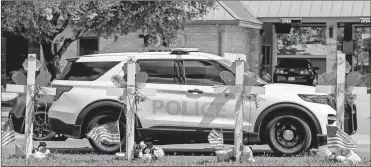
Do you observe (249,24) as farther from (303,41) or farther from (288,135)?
(288,135)

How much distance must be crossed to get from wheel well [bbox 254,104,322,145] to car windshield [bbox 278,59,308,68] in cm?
2069

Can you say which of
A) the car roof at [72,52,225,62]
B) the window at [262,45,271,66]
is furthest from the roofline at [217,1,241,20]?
the car roof at [72,52,225,62]

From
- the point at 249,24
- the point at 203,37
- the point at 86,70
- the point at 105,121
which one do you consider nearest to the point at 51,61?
the point at 203,37

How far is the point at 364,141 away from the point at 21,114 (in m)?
6.59

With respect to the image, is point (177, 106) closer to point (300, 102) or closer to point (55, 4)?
point (300, 102)

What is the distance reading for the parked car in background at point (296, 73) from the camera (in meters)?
31.0

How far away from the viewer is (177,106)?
11148 mm

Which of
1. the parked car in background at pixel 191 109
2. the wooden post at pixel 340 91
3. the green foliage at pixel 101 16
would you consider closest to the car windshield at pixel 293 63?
the green foliage at pixel 101 16

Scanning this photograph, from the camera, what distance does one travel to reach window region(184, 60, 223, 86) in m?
11.3

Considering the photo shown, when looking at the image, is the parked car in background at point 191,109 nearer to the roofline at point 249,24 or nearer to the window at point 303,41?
the roofline at point 249,24

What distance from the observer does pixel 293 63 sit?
31.9 m

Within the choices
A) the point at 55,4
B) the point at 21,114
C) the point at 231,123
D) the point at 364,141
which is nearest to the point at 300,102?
the point at 231,123

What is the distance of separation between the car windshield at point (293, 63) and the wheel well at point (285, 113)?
2069 centimetres

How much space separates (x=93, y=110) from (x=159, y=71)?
1201 mm
